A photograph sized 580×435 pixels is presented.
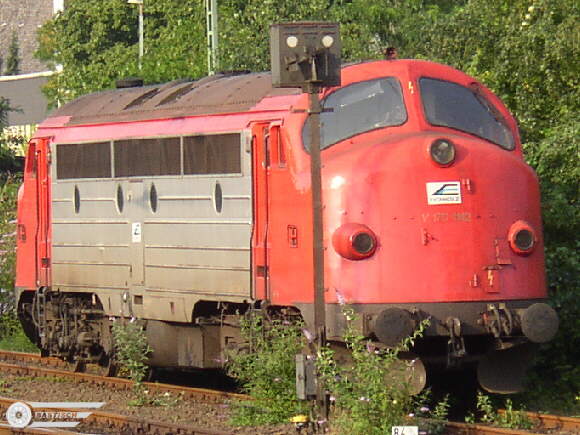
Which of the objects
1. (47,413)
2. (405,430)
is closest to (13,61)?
(47,413)

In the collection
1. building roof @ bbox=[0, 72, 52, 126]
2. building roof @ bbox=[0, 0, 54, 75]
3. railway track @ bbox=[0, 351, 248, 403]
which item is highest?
building roof @ bbox=[0, 0, 54, 75]

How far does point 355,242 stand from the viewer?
1302 centimetres

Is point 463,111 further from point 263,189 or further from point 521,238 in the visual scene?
point 263,189

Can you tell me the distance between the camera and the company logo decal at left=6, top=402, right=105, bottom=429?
13.9m

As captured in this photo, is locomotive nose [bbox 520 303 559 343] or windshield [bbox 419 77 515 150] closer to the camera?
locomotive nose [bbox 520 303 559 343]

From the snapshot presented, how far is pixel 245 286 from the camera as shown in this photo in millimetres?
14547

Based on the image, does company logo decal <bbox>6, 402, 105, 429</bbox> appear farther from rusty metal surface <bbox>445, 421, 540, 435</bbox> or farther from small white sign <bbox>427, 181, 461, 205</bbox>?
small white sign <bbox>427, 181, 461, 205</bbox>

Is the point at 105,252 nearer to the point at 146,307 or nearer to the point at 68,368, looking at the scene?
the point at 146,307

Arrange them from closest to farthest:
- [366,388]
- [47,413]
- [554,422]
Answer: [366,388], [554,422], [47,413]

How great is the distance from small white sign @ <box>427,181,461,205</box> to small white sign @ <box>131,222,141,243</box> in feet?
13.2

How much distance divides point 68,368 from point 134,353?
323 centimetres

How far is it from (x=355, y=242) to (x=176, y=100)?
385cm

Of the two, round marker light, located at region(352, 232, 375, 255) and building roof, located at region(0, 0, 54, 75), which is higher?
building roof, located at region(0, 0, 54, 75)

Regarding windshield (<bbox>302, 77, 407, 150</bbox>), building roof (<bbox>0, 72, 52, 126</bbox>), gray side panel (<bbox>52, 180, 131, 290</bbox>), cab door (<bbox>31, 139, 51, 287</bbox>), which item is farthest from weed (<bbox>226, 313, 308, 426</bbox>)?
building roof (<bbox>0, 72, 52, 126</bbox>)
